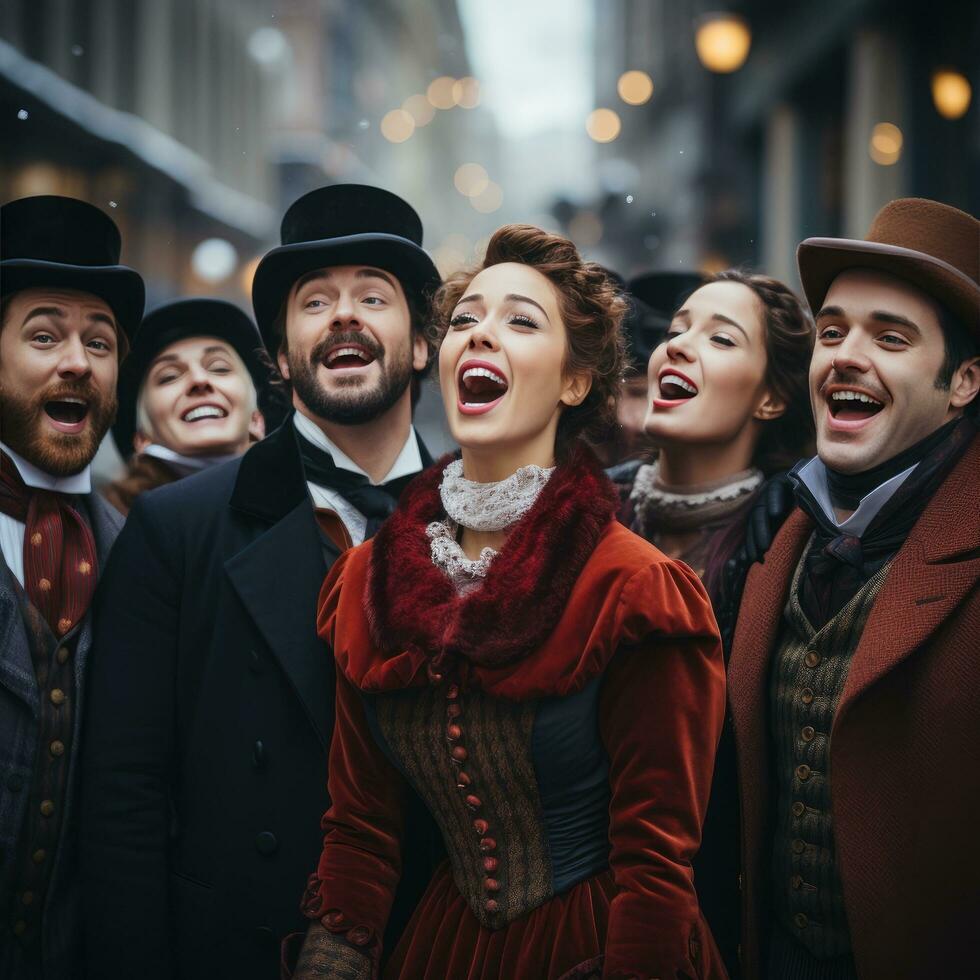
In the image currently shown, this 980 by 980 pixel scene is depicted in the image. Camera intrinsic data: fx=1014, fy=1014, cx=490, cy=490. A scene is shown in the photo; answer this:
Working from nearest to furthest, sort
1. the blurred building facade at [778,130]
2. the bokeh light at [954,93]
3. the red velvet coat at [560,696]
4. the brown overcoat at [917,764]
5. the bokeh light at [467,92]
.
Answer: the red velvet coat at [560,696] < the brown overcoat at [917,764] < the bokeh light at [954,93] < the bokeh light at [467,92] < the blurred building facade at [778,130]

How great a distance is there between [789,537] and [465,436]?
37.3 inches

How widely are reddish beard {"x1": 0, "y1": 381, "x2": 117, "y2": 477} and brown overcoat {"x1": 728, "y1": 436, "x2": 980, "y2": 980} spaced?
6.57 feet

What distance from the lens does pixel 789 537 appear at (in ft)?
8.43

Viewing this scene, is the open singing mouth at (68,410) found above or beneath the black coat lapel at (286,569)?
above

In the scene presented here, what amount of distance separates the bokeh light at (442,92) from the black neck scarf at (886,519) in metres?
3.05

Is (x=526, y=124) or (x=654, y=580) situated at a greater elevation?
(x=526, y=124)

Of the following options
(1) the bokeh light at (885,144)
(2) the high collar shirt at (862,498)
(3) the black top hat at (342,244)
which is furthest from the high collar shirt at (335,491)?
(1) the bokeh light at (885,144)

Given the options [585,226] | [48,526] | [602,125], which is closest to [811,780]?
[48,526]

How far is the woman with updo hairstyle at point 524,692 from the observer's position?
193 centimetres

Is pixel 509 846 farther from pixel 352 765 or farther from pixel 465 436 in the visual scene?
pixel 465 436

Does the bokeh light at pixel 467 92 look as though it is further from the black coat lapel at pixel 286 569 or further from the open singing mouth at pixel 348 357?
the black coat lapel at pixel 286 569

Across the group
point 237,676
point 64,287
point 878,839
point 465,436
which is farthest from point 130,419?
point 878,839

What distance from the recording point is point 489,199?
521 cm

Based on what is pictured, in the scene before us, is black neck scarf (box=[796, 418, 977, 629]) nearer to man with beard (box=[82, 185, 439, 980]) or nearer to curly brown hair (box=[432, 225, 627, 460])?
curly brown hair (box=[432, 225, 627, 460])
